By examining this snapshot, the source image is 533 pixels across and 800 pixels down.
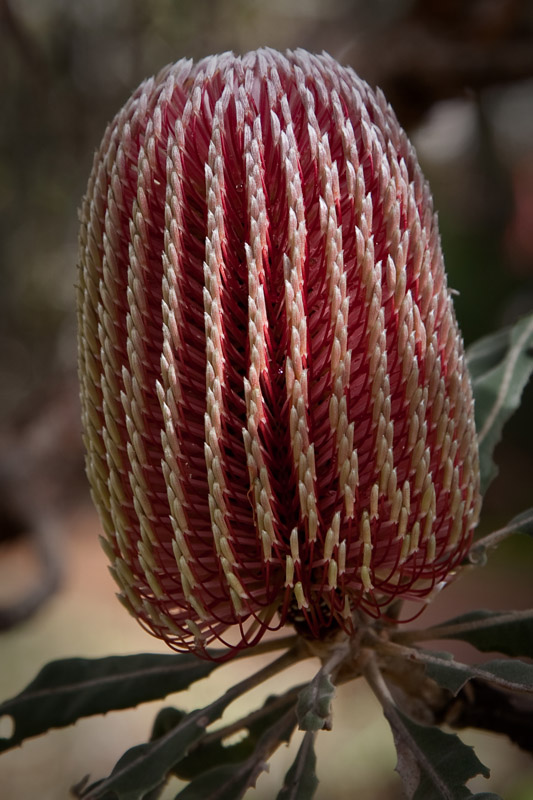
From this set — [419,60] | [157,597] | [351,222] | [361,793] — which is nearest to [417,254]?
[351,222]

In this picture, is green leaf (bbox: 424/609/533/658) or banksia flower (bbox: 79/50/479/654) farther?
green leaf (bbox: 424/609/533/658)

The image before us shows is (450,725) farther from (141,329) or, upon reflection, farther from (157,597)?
(141,329)

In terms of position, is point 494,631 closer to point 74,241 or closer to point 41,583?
point 41,583

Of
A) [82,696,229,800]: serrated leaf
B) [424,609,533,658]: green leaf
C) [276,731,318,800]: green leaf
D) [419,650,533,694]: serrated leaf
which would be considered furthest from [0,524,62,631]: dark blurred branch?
[419,650,533,694]: serrated leaf

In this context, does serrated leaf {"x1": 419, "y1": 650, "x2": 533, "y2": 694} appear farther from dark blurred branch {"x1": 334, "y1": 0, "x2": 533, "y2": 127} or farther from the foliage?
dark blurred branch {"x1": 334, "y1": 0, "x2": 533, "y2": 127}

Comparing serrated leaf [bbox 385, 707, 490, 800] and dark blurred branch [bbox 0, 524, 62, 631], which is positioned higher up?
dark blurred branch [bbox 0, 524, 62, 631]
